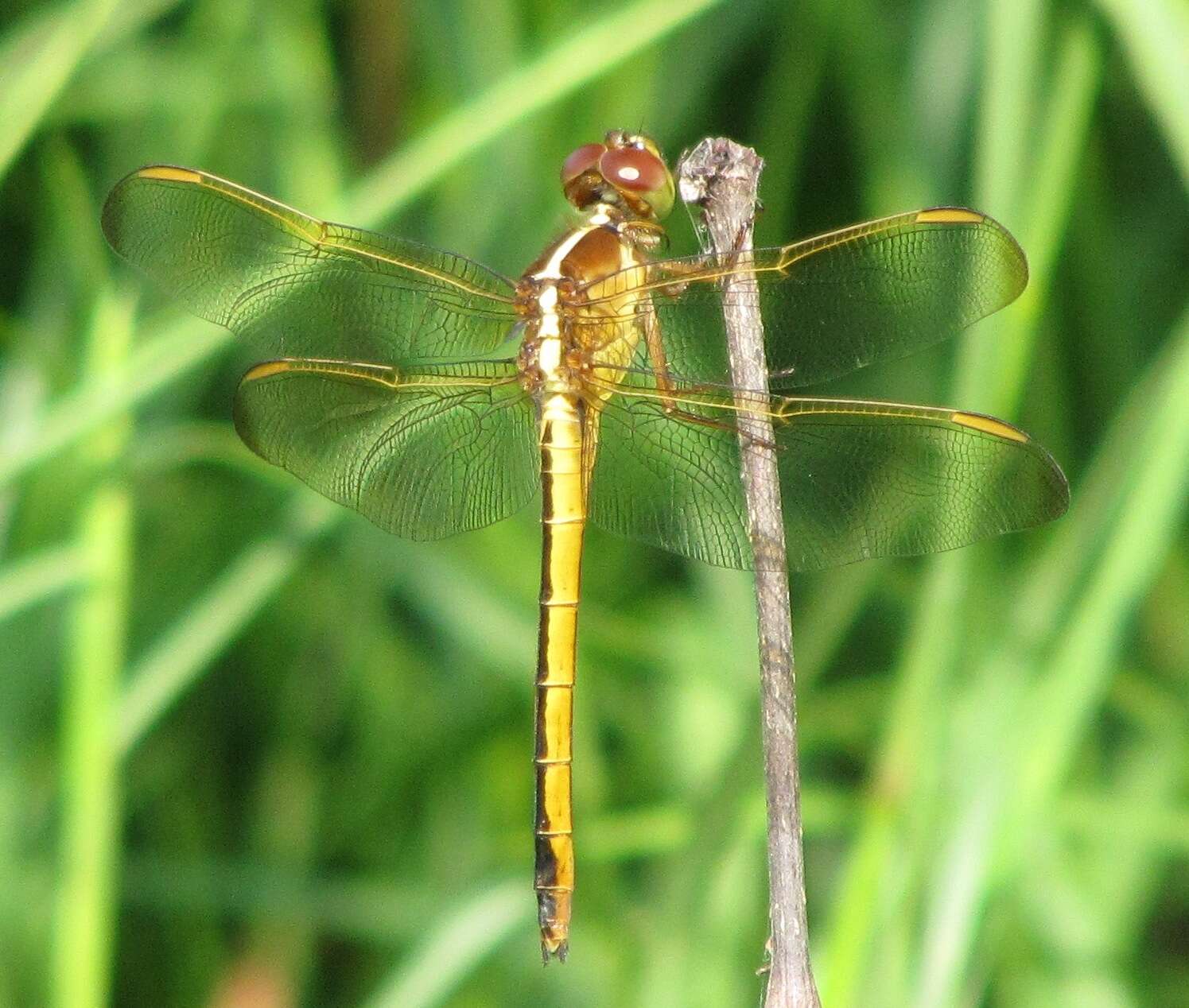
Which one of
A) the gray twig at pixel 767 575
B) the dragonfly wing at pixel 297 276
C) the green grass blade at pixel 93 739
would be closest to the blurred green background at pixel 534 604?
the green grass blade at pixel 93 739

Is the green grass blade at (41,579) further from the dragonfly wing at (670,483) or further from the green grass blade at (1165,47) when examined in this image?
the green grass blade at (1165,47)

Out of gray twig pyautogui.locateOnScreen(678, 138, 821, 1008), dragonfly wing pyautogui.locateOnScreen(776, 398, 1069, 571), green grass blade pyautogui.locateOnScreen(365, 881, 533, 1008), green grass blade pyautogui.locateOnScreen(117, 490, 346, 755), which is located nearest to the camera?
gray twig pyautogui.locateOnScreen(678, 138, 821, 1008)

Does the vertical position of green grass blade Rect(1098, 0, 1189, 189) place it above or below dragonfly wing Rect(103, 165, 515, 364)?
above

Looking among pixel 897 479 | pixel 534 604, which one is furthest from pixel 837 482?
pixel 534 604

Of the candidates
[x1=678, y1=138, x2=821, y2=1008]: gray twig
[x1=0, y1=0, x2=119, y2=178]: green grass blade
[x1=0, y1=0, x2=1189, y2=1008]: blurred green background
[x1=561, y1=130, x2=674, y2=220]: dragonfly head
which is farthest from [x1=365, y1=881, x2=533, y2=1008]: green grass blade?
[x1=0, y1=0, x2=119, y2=178]: green grass blade

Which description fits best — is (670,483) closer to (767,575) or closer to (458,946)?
(767,575)

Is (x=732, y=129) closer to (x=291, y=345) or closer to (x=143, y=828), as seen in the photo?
(x=291, y=345)

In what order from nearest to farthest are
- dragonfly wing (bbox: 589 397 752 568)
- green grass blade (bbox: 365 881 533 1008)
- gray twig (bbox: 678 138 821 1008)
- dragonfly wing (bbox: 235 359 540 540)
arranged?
gray twig (bbox: 678 138 821 1008)
dragonfly wing (bbox: 589 397 752 568)
dragonfly wing (bbox: 235 359 540 540)
green grass blade (bbox: 365 881 533 1008)

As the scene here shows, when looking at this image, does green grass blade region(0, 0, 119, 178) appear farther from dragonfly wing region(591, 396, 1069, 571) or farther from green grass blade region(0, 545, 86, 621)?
dragonfly wing region(591, 396, 1069, 571)
